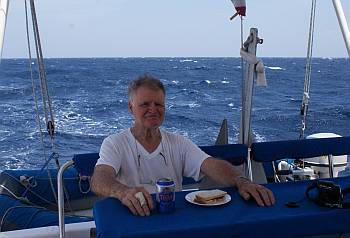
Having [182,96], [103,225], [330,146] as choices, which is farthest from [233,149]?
[182,96]

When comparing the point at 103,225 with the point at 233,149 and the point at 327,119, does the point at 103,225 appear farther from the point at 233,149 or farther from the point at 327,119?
the point at 327,119

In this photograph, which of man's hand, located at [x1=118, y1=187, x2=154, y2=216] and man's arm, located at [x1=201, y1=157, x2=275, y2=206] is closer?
man's hand, located at [x1=118, y1=187, x2=154, y2=216]

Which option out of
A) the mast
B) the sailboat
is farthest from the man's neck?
the mast

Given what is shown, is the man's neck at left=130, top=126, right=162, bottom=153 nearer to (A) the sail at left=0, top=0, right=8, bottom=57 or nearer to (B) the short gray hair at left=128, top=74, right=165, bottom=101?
(B) the short gray hair at left=128, top=74, right=165, bottom=101

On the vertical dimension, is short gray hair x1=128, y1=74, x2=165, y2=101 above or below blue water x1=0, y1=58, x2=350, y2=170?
above

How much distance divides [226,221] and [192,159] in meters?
0.77

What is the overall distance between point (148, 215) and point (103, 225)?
0.15 metres

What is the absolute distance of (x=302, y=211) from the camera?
1440 millimetres

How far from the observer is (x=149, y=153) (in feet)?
6.68

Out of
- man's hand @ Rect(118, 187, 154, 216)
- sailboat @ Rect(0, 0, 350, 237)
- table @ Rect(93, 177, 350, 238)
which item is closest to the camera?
table @ Rect(93, 177, 350, 238)

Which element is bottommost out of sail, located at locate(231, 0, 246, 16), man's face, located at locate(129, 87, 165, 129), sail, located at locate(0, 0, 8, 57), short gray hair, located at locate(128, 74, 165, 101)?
man's face, located at locate(129, 87, 165, 129)

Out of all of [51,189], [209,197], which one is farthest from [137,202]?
[51,189]

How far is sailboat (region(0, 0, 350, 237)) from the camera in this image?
222 centimetres

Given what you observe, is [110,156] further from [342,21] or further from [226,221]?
[342,21]
